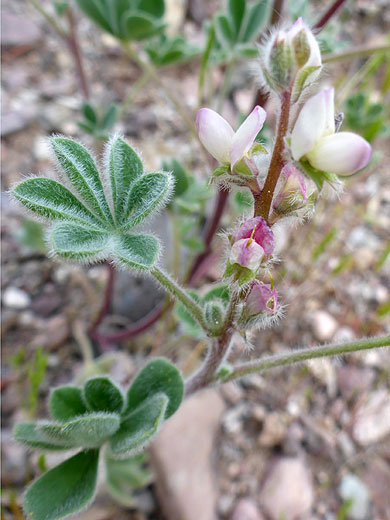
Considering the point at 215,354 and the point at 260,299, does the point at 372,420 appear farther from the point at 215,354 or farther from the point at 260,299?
the point at 260,299

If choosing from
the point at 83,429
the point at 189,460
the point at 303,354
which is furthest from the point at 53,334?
the point at 303,354

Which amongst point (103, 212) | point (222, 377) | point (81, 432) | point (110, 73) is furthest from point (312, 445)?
point (110, 73)

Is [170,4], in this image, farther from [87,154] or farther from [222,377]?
[222,377]

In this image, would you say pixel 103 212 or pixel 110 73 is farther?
pixel 110 73

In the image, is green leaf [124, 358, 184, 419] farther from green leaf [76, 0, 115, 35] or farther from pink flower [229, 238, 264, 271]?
green leaf [76, 0, 115, 35]

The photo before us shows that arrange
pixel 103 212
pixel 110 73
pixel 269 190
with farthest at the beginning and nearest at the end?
pixel 110 73
pixel 103 212
pixel 269 190

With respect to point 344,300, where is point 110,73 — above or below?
above

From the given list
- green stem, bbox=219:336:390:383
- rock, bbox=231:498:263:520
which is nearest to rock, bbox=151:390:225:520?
rock, bbox=231:498:263:520
